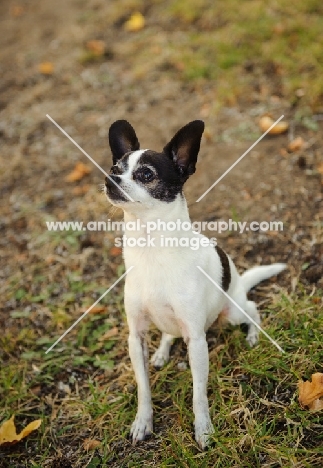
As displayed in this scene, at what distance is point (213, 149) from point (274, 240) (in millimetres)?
1535

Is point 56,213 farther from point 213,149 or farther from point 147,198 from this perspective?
point 147,198

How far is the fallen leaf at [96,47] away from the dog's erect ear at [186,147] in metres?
5.13

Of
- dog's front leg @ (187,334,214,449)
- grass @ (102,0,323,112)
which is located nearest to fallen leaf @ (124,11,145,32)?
grass @ (102,0,323,112)

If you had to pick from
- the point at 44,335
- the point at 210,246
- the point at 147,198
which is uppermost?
the point at 147,198

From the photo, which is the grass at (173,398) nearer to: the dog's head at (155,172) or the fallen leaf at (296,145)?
the dog's head at (155,172)

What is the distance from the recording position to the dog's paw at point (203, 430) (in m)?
2.82

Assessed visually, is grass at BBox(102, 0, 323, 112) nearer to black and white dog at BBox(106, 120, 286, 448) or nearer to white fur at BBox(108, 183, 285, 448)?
black and white dog at BBox(106, 120, 286, 448)

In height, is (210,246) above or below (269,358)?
above

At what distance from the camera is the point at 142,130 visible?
5801mm

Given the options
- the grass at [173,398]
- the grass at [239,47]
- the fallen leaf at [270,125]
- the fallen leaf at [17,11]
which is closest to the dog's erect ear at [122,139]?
the grass at [173,398]

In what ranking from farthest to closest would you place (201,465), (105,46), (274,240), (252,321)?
(105,46) < (274,240) < (252,321) < (201,465)

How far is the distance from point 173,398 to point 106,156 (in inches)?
128

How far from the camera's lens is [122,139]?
3064mm

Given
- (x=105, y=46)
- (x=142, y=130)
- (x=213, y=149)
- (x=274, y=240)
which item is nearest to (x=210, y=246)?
(x=274, y=240)
